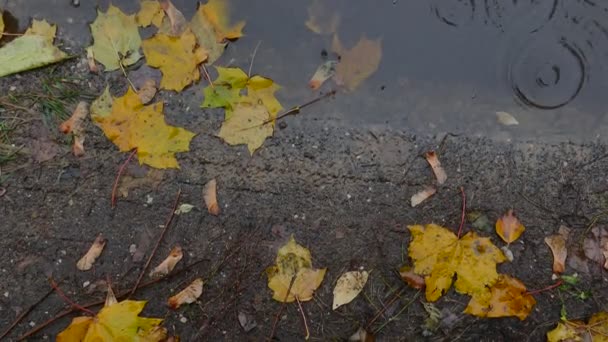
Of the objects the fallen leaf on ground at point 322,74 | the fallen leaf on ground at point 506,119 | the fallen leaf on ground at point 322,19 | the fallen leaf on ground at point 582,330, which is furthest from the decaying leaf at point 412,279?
the fallen leaf on ground at point 322,19

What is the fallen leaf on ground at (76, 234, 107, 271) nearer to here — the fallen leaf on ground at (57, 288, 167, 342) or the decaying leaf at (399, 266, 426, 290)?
the fallen leaf on ground at (57, 288, 167, 342)

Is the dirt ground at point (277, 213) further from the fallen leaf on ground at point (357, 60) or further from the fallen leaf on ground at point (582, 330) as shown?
the fallen leaf on ground at point (357, 60)

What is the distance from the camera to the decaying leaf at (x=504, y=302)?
7.70 ft

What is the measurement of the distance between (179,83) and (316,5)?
2.27ft

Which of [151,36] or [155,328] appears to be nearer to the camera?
[155,328]

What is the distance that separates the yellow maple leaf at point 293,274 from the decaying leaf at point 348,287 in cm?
8

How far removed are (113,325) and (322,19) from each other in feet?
5.00

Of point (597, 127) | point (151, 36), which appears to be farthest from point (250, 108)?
point (597, 127)

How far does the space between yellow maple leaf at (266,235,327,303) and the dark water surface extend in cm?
57

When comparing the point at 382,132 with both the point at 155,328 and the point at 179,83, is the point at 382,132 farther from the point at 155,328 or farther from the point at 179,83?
the point at 155,328

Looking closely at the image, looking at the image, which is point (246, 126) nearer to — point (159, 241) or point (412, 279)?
→ point (159, 241)

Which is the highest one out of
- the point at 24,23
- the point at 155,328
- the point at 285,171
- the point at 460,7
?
the point at 460,7

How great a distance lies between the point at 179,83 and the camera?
8.23ft

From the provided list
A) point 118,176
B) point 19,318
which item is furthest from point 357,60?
point 19,318
